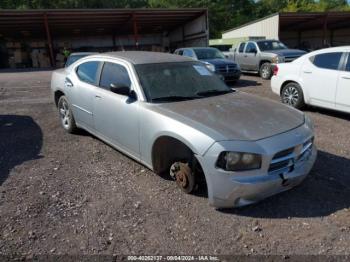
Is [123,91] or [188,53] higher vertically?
[188,53]

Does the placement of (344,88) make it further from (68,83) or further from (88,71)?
(68,83)

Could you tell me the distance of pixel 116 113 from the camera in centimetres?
453

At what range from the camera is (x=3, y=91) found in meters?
13.5

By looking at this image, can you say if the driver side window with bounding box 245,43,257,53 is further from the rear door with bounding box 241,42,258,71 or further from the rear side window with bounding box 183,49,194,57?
the rear side window with bounding box 183,49,194,57

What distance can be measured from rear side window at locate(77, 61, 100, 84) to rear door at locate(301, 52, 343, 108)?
4889 mm

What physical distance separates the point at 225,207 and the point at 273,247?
64 centimetres

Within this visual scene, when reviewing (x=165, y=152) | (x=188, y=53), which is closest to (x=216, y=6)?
(x=188, y=53)

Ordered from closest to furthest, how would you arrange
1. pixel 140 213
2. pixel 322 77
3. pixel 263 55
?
pixel 140 213
pixel 322 77
pixel 263 55

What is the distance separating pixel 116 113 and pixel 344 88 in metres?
4.83

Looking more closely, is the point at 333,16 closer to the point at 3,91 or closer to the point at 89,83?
the point at 3,91

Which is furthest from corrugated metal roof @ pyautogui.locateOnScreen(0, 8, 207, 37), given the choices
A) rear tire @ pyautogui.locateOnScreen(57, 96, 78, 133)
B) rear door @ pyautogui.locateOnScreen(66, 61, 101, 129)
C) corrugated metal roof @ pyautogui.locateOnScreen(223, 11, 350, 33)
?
rear door @ pyautogui.locateOnScreen(66, 61, 101, 129)

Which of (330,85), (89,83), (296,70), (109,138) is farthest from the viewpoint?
(296,70)

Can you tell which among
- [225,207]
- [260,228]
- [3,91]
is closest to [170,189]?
[225,207]

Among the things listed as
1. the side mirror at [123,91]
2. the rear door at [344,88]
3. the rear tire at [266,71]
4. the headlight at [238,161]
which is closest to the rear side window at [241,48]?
the rear tire at [266,71]
